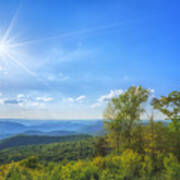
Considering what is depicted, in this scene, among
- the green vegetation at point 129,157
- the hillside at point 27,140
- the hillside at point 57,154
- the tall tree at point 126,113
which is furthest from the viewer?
the hillside at point 27,140

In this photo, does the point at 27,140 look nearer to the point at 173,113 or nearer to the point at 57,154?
the point at 57,154

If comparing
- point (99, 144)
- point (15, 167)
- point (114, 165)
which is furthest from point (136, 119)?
point (99, 144)

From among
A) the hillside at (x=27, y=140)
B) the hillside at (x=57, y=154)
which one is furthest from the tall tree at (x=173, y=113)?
the hillside at (x=27, y=140)

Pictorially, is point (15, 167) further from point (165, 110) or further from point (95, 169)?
point (165, 110)

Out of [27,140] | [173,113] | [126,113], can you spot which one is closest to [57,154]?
[126,113]

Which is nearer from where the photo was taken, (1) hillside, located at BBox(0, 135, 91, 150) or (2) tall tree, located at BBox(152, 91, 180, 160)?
(2) tall tree, located at BBox(152, 91, 180, 160)

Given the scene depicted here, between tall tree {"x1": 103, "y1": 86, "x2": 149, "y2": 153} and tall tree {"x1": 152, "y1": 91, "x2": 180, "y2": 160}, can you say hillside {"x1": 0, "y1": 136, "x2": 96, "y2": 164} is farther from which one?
tall tree {"x1": 152, "y1": 91, "x2": 180, "y2": 160}

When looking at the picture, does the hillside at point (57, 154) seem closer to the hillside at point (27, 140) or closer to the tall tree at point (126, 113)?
the tall tree at point (126, 113)

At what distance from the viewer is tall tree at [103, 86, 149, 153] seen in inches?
659

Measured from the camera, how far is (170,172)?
18.5ft

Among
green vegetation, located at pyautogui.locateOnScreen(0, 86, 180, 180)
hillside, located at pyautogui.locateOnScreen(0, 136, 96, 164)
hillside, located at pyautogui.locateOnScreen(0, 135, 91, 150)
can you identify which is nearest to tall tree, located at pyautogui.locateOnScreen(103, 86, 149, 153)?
green vegetation, located at pyautogui.locateOnScreen(0, 86, 180, 180)

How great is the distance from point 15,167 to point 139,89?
14003 millimetres

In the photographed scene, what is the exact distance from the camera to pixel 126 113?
17.2m

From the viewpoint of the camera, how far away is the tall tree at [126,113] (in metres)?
16.7
